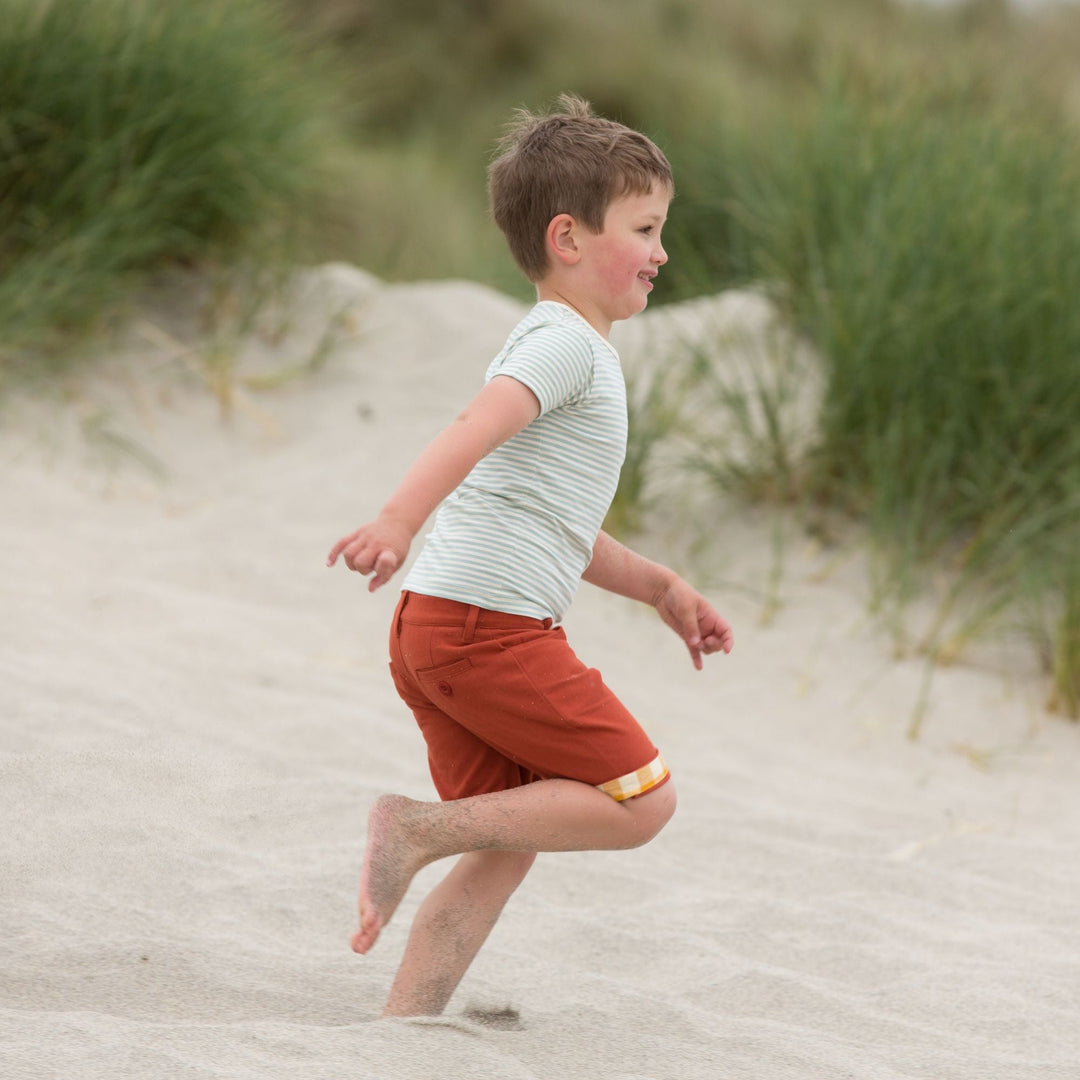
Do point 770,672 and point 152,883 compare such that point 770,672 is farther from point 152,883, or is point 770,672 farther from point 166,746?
point 152,883

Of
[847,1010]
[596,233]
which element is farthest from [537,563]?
[847,1010]

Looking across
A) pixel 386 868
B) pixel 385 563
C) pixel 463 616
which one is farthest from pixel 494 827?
pixel 385 563

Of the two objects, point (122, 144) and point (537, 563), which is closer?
point (537, 563)

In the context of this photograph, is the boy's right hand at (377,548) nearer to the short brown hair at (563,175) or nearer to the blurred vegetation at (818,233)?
the short brown hair at (563,175)

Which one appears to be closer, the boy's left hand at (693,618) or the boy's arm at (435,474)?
the boy's arm at (435,474)

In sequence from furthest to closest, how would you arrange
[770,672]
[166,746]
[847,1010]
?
[770,672] → [166,746] → [847,1010]

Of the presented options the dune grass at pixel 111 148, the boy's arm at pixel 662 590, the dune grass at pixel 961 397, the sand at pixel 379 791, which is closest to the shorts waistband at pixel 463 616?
the boy's arm at pixel 662 590

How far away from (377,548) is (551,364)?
1.20ft

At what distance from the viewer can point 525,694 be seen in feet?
5.78

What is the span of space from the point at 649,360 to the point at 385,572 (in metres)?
3.53

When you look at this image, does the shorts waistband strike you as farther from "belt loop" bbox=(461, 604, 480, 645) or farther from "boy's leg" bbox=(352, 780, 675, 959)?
"boy's leg" bbox=(352, 780, 675, 959)

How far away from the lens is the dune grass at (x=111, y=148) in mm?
4758

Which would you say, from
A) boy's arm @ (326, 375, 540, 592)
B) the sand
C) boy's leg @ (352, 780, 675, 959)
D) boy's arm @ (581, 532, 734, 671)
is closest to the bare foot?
boy's leg @ (352, 780, 675, 959)

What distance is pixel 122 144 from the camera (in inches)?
190
